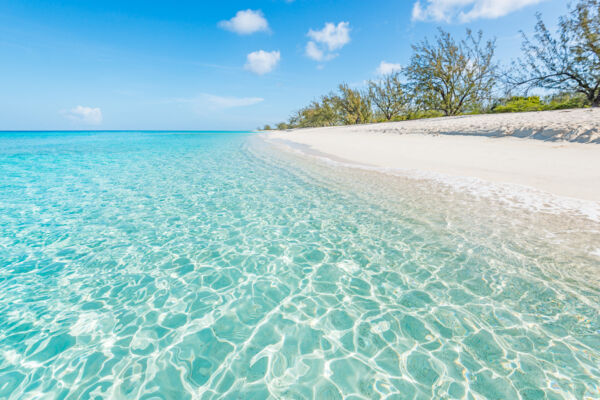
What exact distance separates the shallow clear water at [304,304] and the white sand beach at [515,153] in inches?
119

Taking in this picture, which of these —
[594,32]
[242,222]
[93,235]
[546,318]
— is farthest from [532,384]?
[594,32]

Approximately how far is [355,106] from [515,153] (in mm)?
44218

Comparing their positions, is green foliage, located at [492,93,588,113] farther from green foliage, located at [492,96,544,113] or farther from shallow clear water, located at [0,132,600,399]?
shallow clear water, located at [0,132,600,399]

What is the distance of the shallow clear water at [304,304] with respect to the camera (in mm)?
2463

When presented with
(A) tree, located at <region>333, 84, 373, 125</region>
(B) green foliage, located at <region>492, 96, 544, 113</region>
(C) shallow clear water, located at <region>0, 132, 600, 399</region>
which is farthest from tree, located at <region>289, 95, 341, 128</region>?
(C) shallow clear water, located at <region>0, 132, 600, 399</region>

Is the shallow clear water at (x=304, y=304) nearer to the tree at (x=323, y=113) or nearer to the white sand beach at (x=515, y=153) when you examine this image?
the white sand beach at (x=515, y=153)

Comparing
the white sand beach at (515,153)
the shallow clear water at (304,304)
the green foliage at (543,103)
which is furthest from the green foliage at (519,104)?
the shallow clear water at (304,304)

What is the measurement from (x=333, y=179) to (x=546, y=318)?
311 inches

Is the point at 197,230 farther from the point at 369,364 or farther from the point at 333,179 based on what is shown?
the point at 333,179

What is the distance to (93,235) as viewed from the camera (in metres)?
5.62

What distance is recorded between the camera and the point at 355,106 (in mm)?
51562

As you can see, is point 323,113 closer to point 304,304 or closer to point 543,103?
point 543,103

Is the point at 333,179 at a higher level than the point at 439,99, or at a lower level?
lower

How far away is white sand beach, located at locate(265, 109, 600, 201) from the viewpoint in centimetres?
780
